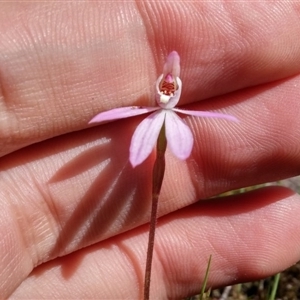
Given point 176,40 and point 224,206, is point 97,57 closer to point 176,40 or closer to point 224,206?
point 176,40

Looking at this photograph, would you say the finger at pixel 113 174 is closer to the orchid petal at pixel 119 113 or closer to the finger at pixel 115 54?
the finger at pixel 115 54

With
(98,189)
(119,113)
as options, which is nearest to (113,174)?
(98,189)

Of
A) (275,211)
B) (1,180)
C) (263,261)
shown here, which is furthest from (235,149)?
(1,180)

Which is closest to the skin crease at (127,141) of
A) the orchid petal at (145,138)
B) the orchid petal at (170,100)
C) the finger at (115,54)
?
the finger at (115,54)

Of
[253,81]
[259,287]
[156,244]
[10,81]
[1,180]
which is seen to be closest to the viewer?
[10,81]

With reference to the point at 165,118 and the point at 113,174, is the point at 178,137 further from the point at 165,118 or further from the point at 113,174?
the point at 113,174

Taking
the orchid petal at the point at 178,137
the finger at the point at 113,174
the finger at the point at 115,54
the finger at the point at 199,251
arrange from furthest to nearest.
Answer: the finger at the point at 199,251, the finger at the point at 113,174, the finger at the point at 115,54, the orchid petal at the point at 178,137

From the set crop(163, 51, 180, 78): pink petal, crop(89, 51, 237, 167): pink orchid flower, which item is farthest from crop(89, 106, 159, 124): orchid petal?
crop(163, 51, 180, 78): pink petal

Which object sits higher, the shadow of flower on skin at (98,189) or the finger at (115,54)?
the finger at (115,54)
